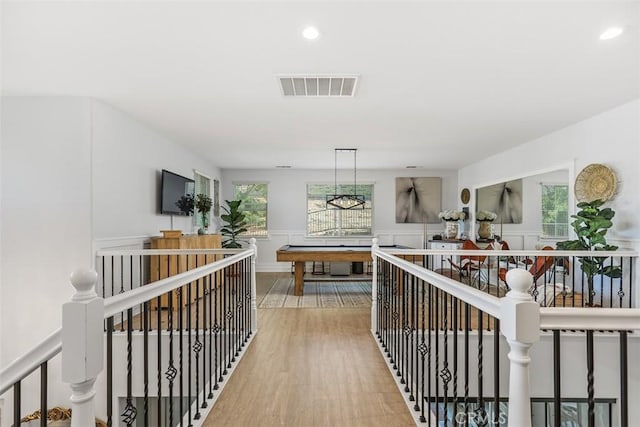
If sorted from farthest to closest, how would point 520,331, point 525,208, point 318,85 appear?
1. point 525,208
2. point 318,85
3. point 520,331

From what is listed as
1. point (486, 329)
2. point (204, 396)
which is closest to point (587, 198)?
point (486, 329)

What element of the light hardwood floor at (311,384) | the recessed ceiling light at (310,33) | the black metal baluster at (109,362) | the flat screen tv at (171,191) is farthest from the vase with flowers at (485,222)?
the black metal baluster at (109,362)

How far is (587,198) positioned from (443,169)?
14.7 ft

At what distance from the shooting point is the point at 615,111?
3955 millimetres

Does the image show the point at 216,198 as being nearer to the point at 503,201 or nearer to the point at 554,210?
the point at 503,201

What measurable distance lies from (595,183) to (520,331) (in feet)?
13.4

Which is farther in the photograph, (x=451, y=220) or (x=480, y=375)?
(x=451, y=220)

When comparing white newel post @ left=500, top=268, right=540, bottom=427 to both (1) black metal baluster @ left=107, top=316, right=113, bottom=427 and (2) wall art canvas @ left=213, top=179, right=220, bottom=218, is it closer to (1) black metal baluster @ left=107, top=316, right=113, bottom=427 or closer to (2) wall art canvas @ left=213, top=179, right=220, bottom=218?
(1) black metal baluster @ left=107, top=316, right=113, bottom=427

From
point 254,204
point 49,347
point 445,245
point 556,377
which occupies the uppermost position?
point 254,204

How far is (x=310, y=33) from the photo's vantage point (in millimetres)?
2385

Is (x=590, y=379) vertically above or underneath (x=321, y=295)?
above

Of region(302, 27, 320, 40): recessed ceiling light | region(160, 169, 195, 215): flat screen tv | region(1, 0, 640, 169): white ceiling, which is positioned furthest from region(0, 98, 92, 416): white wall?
region(302, 27, 320, 40): recessed ceiling light

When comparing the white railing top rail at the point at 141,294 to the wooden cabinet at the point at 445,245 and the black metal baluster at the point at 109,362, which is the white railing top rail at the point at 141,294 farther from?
the wooden cabinet at the point at 445,245

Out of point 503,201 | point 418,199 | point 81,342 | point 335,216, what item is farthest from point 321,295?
point 81,342
